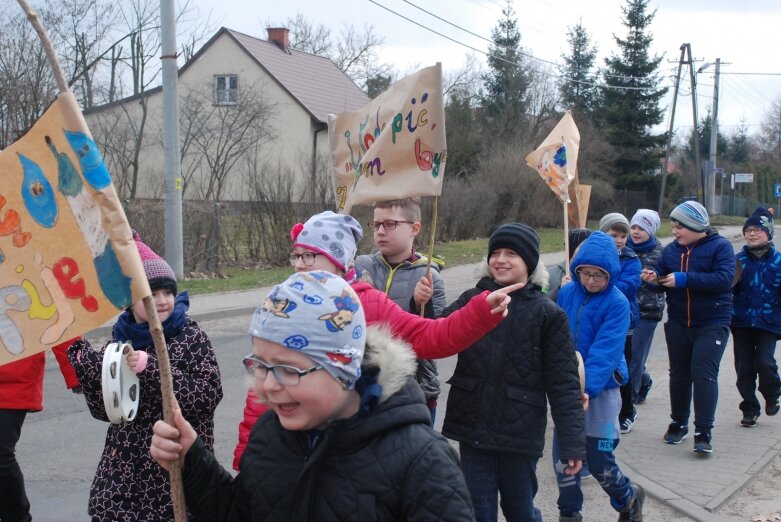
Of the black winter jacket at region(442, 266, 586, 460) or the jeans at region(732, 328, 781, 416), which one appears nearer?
the black winter jacket at region(442, 266, 586, 460)

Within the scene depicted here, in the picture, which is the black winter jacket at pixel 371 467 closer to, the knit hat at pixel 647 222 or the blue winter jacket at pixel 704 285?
the blue winter jacket at pixel 704 285

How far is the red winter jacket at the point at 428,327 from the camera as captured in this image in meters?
3.24

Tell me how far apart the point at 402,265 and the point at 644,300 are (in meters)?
3.98

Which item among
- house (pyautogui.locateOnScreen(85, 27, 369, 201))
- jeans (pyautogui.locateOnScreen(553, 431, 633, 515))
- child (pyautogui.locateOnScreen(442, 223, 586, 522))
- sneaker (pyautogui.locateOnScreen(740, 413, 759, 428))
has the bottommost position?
sneaker (pyautogui.locateOnScreen(740, 413, 759, 428))

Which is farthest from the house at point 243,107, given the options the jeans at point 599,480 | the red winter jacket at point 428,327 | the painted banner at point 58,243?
the painted banner at point 58,243

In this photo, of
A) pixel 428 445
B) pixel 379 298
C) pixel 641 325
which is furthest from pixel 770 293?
pixel 428 445

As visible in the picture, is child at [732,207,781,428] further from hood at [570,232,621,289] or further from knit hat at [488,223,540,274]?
knit hat at [488,223,540,274]

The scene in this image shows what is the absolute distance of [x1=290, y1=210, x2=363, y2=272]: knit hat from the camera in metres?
3.49

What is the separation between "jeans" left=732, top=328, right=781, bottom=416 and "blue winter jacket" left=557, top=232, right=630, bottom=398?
2.66 metres

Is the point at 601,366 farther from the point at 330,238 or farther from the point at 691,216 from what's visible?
the point at 691,216

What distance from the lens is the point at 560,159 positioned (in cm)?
642

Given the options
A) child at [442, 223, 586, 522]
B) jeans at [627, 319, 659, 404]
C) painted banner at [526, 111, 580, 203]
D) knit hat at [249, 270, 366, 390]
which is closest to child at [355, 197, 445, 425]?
child at [442, 223, 586, 522]

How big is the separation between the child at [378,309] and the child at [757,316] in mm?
4543

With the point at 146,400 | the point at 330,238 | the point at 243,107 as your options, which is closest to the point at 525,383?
the point at 330,238
